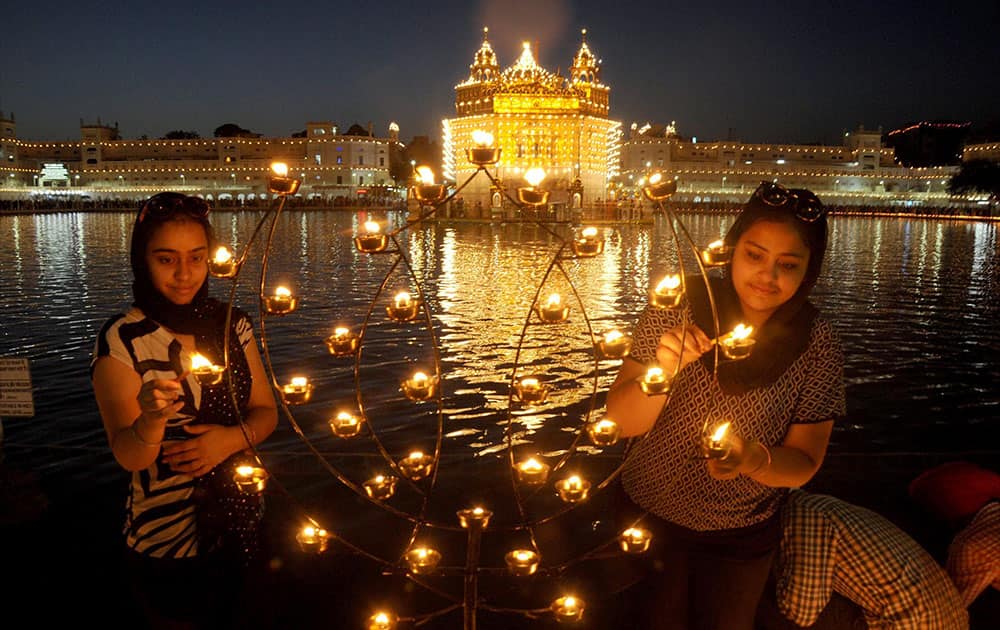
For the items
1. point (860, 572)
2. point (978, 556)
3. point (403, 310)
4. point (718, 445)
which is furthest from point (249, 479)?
point (978, 556)

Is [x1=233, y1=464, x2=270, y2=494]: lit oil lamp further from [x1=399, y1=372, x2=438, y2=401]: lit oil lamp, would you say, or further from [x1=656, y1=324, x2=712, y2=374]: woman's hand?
[x1=656, y1=324, x2=712, y2=374]: woman's hand

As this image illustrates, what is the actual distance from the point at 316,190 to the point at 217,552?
351 ft

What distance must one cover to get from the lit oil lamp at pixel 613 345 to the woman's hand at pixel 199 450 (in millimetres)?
1357

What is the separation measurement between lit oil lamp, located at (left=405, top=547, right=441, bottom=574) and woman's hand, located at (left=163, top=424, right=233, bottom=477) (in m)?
0.76

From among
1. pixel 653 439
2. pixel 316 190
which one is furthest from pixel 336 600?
pixel 316 190

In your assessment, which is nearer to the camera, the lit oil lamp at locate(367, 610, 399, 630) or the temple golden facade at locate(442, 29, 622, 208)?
the lit oil lamp at locate(367, 610, 399, 630)

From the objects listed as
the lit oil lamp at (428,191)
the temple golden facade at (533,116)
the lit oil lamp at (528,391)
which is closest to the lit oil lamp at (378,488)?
the lit oil lamp at (528,391)

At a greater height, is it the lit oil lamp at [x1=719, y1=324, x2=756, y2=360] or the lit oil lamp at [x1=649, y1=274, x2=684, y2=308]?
the lit oil lamp at [x1=649, y1=274, x2=684, y2=308]

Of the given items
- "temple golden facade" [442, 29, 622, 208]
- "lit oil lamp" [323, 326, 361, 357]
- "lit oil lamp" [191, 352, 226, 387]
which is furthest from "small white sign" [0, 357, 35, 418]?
"temple golden facade" [442, 29, 622, 208]

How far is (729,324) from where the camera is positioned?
2.29 metres

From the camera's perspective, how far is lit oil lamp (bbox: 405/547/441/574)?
248 cm

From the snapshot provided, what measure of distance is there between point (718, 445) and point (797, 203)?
88cm

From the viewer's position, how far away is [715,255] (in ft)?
6.99

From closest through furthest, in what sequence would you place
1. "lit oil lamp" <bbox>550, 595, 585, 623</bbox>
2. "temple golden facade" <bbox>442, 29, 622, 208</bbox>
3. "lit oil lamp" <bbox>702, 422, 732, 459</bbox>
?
"lit oil lamp" <bbox>702, 422, 732, 459</bbox>, "lit oil lamp" <bbox>550, 595, 585, 623</bbox>, "temple golden facade" <bbox>442, 29, 622, 208</bbox>
